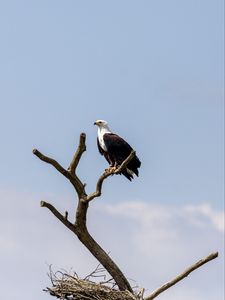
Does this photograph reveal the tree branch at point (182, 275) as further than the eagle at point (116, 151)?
No

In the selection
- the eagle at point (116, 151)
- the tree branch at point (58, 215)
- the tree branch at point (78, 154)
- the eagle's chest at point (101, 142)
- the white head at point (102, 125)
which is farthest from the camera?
the white head at point (102, 125)

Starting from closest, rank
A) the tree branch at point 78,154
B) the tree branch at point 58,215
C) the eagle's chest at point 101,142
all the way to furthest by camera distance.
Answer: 1. the tree branch at point 78,154
2. the tree branch at point 58,215
3. the eagle's chest at point 101,142

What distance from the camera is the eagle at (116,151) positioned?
1738 cm

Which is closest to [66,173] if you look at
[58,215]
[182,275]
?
[58,215]

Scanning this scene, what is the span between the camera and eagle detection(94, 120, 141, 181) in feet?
57.0

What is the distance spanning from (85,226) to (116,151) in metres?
3.47

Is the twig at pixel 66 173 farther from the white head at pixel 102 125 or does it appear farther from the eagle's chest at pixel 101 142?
the white head at pixel 102 125

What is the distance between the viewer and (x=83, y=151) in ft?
45.2

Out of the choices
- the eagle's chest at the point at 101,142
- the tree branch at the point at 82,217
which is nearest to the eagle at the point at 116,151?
the eagle's chest at the point at 101,142

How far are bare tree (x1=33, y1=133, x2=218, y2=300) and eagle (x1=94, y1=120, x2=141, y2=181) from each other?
2.84 metres

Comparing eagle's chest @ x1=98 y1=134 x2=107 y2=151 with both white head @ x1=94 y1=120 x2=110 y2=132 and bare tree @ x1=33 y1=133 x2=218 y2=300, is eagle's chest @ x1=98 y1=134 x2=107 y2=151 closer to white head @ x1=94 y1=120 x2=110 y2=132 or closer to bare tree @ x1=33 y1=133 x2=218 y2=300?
white head @ x1=94 y1=120 x2=110 y2=132

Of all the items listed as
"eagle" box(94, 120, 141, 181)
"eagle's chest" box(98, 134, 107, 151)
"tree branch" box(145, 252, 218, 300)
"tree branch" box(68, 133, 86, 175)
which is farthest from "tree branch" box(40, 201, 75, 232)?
"eagle's chest" box(98, 134, 107, 151)

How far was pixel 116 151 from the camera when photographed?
17.8 metres

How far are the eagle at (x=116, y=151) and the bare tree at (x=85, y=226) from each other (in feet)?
9.30
